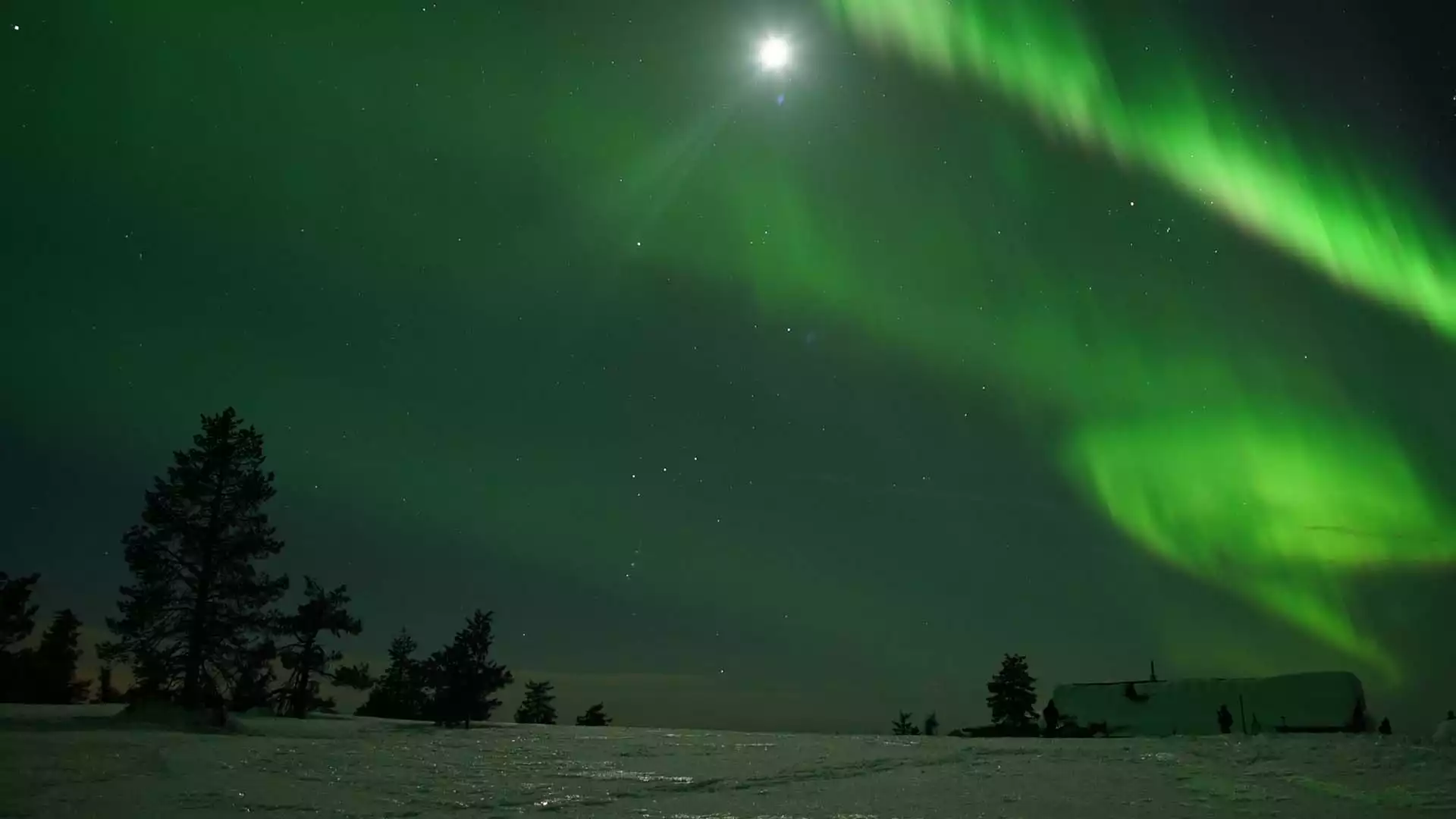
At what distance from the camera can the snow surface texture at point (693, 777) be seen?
447 inches

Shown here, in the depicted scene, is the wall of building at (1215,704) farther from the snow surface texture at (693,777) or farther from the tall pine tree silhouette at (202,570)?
the tall pine tree silhouette at (202,570)

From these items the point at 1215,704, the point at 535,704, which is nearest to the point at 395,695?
the point at 535,704

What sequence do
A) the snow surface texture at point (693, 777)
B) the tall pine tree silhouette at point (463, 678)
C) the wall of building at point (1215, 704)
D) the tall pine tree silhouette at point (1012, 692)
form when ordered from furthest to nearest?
the tall pine tree silhouette at point (1012, 692)
the wall of building at point (1215, 704)
the tall pine tree silhouette at point (463, 678)
the snow surface texture at point (693, 777)

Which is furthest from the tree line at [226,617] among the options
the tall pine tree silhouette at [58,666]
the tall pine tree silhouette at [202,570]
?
the tall pine tree silhouette at [58,666]

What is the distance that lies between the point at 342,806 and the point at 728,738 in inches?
429

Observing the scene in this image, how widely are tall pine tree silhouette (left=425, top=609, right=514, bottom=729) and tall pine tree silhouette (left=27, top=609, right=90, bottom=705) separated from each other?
28.3 m

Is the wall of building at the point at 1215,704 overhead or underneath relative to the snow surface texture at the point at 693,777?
overhead

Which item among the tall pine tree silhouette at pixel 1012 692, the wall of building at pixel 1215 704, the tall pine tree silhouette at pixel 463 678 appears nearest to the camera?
the tall pine tree silhouette at pixel 463 678

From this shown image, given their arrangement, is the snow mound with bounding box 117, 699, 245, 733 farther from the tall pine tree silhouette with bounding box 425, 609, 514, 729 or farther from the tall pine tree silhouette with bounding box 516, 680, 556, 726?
the tall pine tree silhouette with bounding box 516, 680, 556, 726

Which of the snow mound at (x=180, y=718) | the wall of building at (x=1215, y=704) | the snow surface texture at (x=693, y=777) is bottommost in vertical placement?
the snow surface texture at (x=693, y=777)

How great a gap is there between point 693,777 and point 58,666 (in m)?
55.3

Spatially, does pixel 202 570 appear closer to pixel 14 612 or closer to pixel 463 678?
pixel 463 678

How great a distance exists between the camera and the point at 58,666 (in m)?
51.6

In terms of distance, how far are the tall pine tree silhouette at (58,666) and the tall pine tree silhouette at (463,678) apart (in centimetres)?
2826
